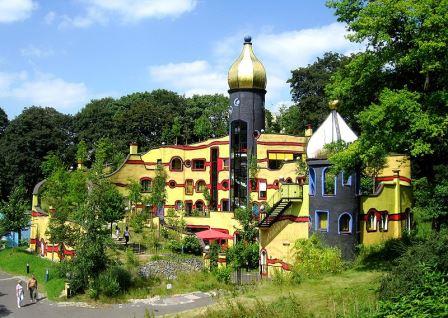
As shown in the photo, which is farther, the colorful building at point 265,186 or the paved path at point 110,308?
the colorful building at point 265,186

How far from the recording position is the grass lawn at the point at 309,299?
46.7ft

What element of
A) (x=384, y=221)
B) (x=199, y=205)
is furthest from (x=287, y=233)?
(x=199, y=205)

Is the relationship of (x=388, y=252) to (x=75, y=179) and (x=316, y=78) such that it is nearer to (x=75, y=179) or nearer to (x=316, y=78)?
(x=75, y=179)

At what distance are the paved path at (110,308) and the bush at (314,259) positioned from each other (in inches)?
166

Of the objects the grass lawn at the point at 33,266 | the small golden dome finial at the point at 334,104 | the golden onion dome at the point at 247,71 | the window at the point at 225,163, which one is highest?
the golden onion dome at the point at 247,71

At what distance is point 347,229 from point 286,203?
3495 mm

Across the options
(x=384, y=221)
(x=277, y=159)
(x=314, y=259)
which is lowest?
(x=314, y=259)

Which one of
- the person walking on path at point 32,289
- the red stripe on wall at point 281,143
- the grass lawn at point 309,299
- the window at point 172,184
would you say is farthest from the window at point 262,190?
the person walking on path at point 32,289

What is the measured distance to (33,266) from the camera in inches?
1292

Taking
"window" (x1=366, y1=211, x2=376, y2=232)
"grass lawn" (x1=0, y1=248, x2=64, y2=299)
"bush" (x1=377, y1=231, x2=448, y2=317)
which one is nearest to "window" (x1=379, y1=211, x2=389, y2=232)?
"window" (x1=366, y1=211, x2=376, y2=232)

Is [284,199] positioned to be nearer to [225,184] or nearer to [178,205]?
[225,184]

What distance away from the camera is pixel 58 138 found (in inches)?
2446

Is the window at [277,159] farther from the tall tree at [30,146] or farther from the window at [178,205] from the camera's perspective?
the tall tree at [30,146]

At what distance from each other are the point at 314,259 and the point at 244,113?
63.1ft
